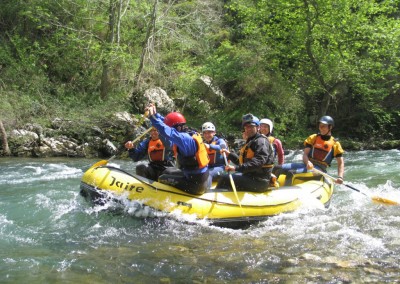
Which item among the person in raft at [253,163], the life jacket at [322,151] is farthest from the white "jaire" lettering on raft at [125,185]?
the life jacket at [322,151]

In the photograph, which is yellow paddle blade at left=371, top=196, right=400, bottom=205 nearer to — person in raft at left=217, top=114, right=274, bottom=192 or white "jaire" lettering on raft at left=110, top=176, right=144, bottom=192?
person in raft at left=217, top=114, right=274, bottom=192

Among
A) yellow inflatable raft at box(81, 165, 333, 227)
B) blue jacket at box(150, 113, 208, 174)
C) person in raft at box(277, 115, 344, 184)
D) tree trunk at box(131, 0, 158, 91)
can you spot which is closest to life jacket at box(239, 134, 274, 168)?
yellow inflatable raft at box(81, 165, 333, 227)

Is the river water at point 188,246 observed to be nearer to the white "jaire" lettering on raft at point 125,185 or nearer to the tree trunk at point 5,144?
the white "jaire" lettering on raft at point 125,185

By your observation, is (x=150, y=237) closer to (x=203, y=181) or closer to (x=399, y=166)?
(x=203, y=181)

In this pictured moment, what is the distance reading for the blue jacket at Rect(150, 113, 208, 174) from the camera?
4.50 m

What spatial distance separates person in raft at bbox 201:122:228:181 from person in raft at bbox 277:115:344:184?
3.81 feet

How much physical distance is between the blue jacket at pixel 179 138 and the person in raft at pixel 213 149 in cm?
135

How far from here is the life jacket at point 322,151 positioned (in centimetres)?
676

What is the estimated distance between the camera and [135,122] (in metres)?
14.0

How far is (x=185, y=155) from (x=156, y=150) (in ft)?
4.59

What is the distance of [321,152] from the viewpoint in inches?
269

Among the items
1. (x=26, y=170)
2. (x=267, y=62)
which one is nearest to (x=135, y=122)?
(x=26, y=170)

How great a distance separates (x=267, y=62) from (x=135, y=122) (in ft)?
20.0

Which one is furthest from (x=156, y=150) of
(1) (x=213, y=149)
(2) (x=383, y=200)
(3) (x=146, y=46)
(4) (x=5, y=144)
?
(3) (x=146, y=46)
